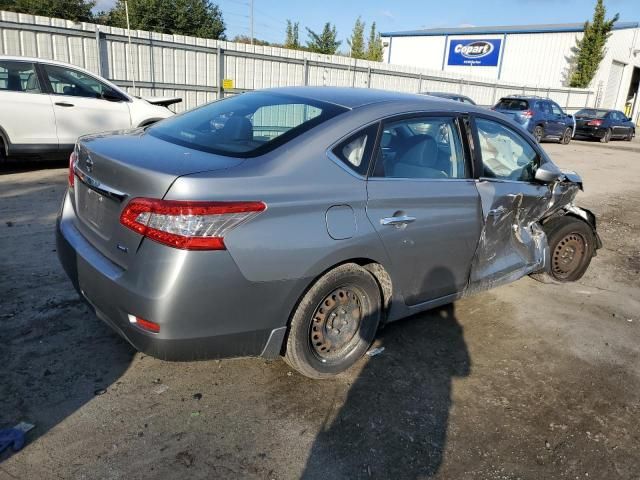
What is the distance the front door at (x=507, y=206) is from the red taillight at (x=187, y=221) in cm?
198

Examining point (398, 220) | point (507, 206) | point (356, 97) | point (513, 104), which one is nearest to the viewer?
point (398, 220)

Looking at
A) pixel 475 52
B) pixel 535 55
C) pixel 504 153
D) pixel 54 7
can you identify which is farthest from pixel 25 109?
pixel 54 7

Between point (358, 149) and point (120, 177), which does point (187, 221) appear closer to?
point (120, 177)

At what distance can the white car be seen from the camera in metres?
7.37

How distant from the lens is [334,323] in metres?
3.05

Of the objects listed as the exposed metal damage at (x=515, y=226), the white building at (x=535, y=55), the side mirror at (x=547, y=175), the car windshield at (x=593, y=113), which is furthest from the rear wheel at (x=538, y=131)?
the white building at (x=535, y=55)

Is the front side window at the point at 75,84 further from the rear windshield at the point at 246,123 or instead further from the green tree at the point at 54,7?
the green tree at the point at 54,7

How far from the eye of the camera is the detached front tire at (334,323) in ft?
9.21

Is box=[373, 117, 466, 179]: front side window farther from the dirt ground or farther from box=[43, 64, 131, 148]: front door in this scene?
box=[43, 64, 131, 148]: front door

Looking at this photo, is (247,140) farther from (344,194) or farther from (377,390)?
(377,390)

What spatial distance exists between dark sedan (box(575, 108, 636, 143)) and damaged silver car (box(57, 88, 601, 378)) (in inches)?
916

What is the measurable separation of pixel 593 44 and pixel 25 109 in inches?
1455

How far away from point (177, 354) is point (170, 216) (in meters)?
0.68

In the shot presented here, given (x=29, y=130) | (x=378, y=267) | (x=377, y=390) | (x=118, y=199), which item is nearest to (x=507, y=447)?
(x=377, y=390)
